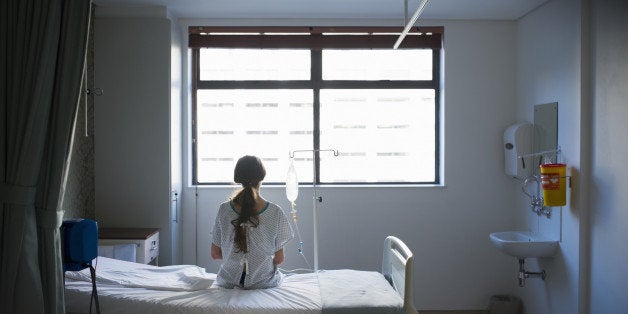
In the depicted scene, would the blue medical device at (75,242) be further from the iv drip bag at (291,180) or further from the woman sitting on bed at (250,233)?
the iv drip bag at (291,180)

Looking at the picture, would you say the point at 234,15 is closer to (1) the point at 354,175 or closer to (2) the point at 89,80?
(2) the point at 89,80

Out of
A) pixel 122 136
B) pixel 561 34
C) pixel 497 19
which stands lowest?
pixel 122 136

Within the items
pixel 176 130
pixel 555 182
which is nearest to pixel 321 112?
pixel 176 130

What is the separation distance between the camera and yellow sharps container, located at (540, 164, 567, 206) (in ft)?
12.7

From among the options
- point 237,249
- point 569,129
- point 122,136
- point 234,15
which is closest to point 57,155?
point 237,249

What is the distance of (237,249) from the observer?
3.30 m

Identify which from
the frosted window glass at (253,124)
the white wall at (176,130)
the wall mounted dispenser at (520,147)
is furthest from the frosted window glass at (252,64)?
the wall mounted dispenser at (520,147)

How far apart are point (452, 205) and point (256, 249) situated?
227cm

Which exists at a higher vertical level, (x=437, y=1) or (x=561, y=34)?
(x=437, y=1)

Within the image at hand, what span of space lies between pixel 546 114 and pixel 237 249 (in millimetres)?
2570

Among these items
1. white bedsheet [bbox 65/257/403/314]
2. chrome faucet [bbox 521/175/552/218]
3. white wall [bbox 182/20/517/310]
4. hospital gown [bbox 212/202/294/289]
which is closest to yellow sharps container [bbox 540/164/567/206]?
chrome faucet [bbox 521/175/552/218]

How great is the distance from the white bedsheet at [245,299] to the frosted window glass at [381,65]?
7.53 ft

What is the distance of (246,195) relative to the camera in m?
3.31

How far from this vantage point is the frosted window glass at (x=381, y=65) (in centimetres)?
511
